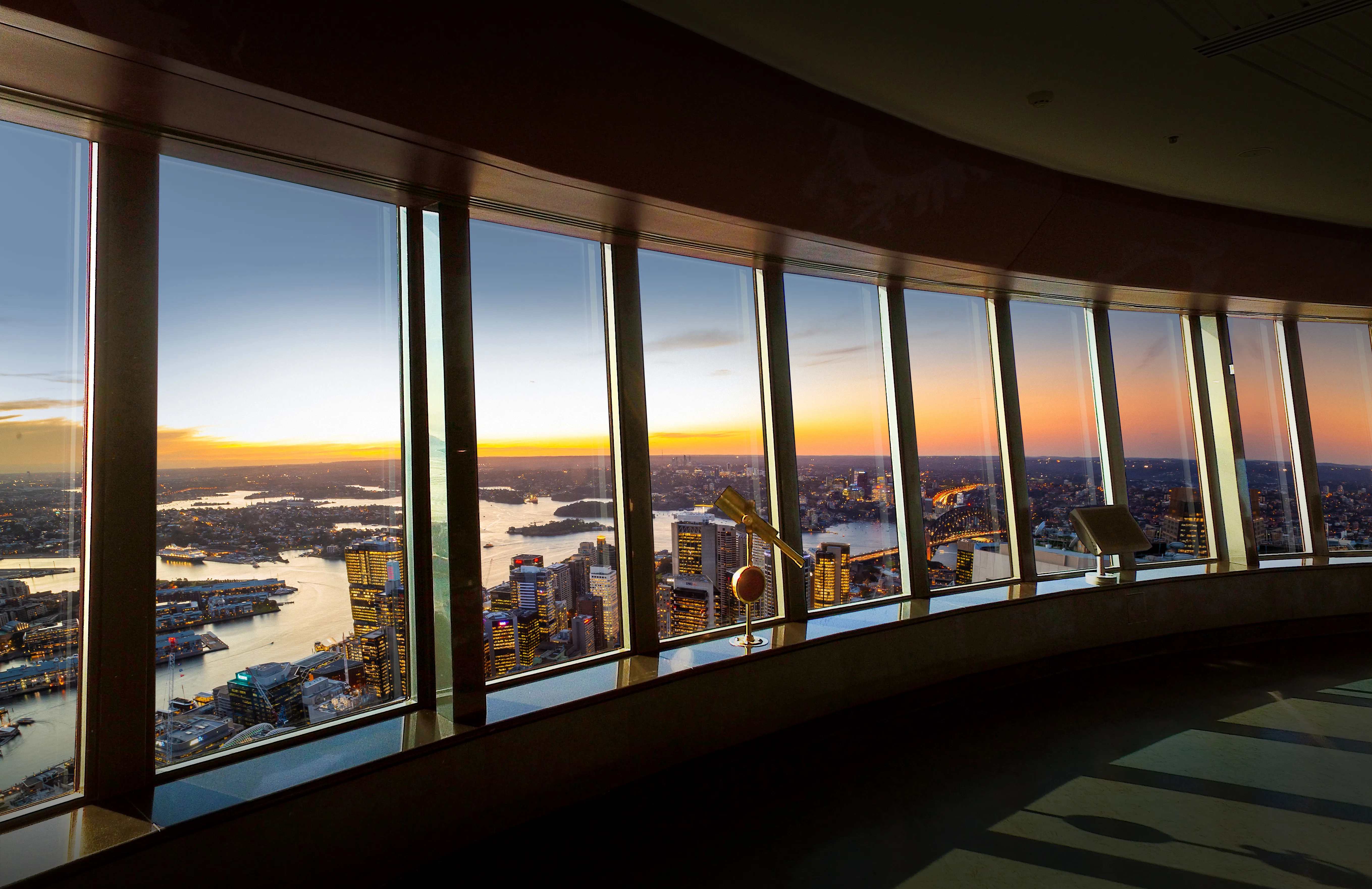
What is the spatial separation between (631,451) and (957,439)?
9.54ft

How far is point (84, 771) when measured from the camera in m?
2.20

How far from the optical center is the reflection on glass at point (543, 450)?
11.0 ft

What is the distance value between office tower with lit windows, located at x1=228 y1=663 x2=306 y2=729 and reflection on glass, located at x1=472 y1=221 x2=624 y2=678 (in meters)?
0.82

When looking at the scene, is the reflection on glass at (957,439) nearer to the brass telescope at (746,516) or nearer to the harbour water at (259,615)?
the brass telescope at (746,516)

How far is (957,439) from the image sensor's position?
5.33 m

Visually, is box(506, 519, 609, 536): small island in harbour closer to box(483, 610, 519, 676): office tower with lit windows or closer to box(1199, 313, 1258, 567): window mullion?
box(483, 610, 519, 676): office tower with lit windows

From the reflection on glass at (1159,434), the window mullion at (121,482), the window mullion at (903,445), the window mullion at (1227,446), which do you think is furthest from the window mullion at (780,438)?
the window mullion at (1227,446)

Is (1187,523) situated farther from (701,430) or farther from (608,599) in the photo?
(608,599)

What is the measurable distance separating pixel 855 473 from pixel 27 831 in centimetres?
431

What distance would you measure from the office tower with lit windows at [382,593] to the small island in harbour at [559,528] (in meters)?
0.56

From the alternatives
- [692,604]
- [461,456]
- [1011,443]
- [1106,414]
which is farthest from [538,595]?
[1106,414]

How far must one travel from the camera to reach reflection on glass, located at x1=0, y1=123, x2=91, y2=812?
7.02ft

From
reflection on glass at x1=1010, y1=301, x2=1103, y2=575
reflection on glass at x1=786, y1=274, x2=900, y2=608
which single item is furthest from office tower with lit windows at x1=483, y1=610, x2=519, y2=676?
reflection on glass at x1=1010, y1=301, x2=1103, y2=575

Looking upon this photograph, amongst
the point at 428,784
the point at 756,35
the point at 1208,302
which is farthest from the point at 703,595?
the point at 1208,302
